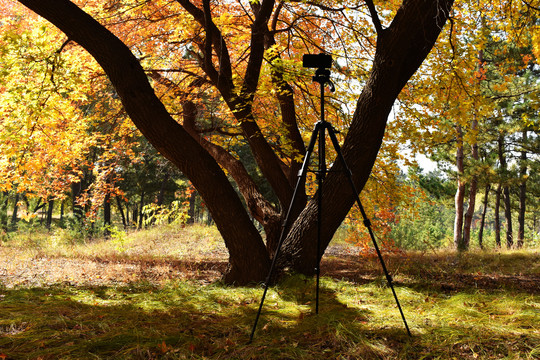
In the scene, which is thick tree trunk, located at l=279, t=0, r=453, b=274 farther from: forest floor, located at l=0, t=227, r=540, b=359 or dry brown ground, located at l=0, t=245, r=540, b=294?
dry brown ground, located at l=0, t=245, r=540, b=294

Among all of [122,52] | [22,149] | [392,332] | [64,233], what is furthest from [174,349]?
[64,233]

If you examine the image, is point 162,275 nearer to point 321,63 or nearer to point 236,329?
point 236,329

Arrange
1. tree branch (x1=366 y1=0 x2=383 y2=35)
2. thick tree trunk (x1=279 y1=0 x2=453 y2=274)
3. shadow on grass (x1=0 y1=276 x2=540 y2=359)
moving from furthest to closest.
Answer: tree branch (x1=366 y1=0 x2=383 y2=35) → thick tree trunk (x1=279 y1=0 x2=453 y2=274) → shadow on grass (x1=0 y1=276 x2=540 y2=359)

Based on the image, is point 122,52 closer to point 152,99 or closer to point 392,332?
point 152,99

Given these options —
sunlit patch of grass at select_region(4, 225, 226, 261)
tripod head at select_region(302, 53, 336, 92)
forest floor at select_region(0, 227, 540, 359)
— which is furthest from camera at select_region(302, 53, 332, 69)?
sunlit patch of grass at select_region(4, 225, 226, 261)

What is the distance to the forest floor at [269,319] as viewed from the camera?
2252 millimetres

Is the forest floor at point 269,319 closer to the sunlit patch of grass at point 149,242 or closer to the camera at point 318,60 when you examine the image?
the camera at point 318,60

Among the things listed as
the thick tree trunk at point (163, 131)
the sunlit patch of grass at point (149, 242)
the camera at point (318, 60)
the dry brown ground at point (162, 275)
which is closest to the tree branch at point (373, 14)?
the camera at point (318, 60)

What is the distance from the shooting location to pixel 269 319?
2926 millimetres

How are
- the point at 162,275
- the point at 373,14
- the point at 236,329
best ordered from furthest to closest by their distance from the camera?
the point at 162,275
the point at 373,14
the point at 236,329

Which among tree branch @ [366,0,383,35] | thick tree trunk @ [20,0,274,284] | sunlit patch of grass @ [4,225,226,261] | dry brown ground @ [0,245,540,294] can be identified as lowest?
sunlit patch of grass @ [4,225,226,261]

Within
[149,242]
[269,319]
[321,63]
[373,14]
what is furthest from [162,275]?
[149,242]

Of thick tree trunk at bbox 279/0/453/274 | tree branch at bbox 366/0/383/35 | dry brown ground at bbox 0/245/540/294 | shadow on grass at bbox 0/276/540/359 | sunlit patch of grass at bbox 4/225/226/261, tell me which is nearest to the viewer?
shadow on grass at bbox 0/276/540/359

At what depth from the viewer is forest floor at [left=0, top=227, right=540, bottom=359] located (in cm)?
225
